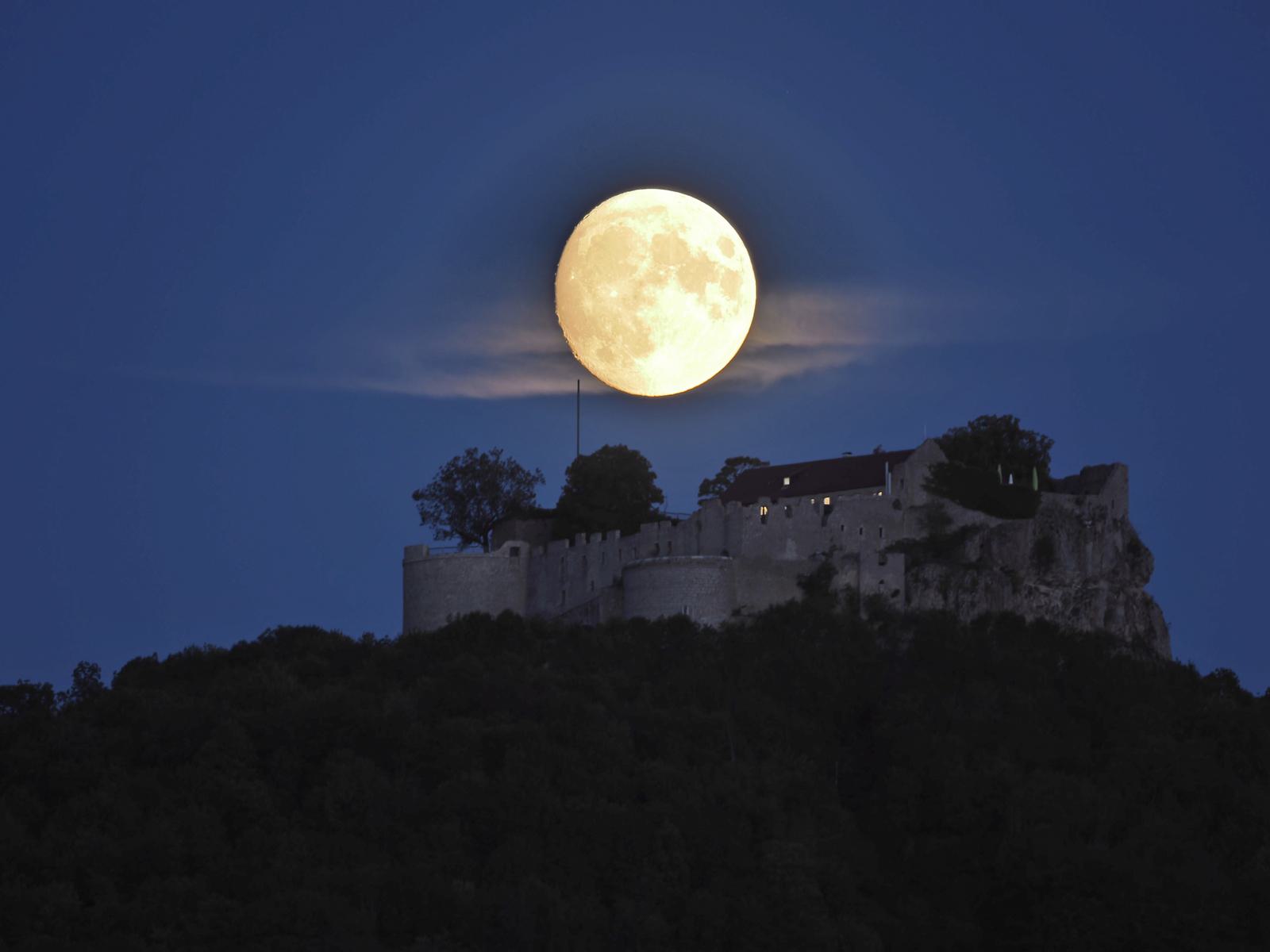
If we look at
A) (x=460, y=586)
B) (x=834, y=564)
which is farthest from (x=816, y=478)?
(x=460, y=586)

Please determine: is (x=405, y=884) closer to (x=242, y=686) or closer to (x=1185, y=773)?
(x=242, y=686)

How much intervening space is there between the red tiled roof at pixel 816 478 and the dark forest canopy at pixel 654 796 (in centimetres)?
435

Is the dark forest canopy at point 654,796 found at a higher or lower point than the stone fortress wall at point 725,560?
lower

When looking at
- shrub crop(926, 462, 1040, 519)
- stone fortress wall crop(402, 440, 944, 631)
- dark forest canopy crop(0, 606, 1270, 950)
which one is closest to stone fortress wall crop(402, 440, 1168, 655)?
stone fortress wall crop(402, 440, 944, 631)

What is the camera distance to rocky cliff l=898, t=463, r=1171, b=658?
271ft

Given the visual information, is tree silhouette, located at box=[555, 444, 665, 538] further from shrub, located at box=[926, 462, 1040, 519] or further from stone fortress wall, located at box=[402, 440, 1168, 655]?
shrub, located at box=[926, 462, 1040, 519]

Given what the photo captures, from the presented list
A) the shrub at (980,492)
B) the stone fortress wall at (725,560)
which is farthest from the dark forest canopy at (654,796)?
the shrub at (980,492)

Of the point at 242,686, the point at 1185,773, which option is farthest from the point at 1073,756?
the point at 242,686

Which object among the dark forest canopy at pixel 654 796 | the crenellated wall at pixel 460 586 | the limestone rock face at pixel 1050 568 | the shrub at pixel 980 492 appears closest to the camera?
the dark forest canopy at pixel 654 796

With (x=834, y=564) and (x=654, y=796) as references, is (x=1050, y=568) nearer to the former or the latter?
(x=834, y=564)

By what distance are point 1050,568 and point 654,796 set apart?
16.4m

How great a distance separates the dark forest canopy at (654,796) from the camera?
69188 mm

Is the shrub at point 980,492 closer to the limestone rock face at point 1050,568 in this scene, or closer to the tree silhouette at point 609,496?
the limestone rock face at point 1050,568

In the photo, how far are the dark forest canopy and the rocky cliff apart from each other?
1.04 metres
